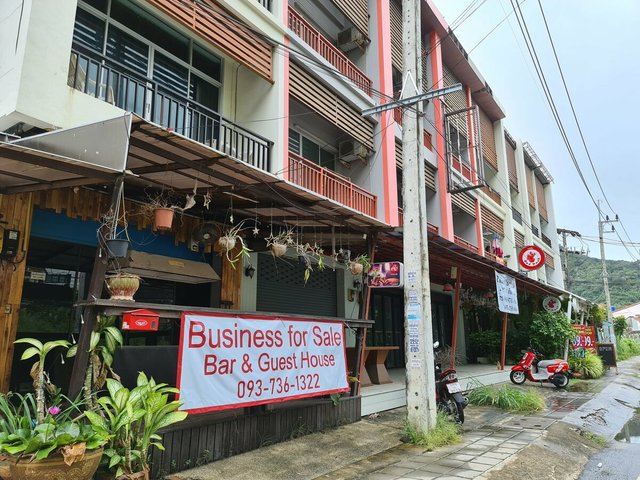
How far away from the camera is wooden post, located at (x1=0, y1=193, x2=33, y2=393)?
5.25 m

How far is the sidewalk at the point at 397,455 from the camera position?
207 inches

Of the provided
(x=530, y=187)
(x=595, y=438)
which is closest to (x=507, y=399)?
(x=595, y=438)

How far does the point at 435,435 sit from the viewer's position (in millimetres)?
6605

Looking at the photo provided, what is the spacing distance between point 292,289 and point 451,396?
4.10 metres

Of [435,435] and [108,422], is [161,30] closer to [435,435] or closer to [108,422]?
[108,422]

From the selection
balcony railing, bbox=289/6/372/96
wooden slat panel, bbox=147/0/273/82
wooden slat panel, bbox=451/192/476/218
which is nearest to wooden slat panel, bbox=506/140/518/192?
wooden slat panel, bbox=451/192/476/218

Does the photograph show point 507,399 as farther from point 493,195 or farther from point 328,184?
point 493,195

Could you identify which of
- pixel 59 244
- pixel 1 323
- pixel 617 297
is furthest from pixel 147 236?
pixel 617 297

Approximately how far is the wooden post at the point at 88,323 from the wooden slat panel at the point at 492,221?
17161 millimetres

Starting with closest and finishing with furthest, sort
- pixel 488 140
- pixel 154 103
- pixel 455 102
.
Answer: pixel 154 103 < pixel 455 102 < pixel 488 140

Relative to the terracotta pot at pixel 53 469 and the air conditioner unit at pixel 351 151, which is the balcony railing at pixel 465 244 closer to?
the air conditioner unit at pixel 351 151

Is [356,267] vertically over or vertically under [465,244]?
under

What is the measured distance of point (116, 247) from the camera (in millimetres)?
4426

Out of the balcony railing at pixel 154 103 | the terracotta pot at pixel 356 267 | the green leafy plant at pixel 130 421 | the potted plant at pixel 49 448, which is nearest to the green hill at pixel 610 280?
the terracotta pot at pixel 356 267
